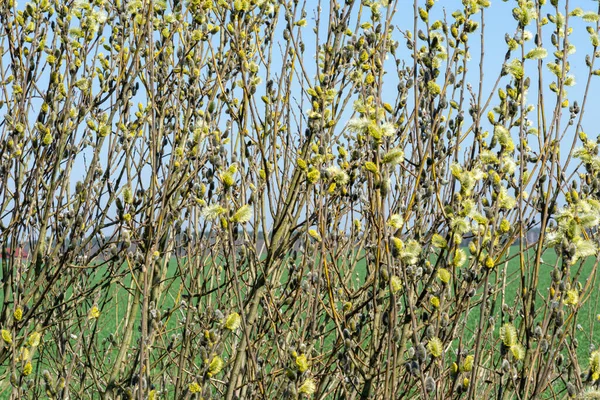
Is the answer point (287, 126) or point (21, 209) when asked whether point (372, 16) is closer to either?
point (287, 126)

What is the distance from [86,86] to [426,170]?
153 centimetres

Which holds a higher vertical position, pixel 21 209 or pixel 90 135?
pixel 90 135

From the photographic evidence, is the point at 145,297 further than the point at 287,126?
No

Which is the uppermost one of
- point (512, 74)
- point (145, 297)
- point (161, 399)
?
point (512, 74)

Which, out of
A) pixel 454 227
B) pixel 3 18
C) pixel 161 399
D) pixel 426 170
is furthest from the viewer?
pixel 161 399

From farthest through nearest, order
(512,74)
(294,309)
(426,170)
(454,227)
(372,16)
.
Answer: (294,309) → (372,16) → (426,170) → (512,74) → (454,227)

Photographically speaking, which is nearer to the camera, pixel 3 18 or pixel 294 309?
pixel 294 309

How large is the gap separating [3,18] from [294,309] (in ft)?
6.46

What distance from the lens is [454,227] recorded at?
1.93m

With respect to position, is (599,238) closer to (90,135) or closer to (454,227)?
(454,227)

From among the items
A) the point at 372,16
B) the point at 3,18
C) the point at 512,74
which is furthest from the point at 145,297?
the point at 3,18

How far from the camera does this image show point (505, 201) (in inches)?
78.2

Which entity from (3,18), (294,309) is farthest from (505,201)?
(3,18)

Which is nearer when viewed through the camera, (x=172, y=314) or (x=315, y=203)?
(x=315, y=203)
